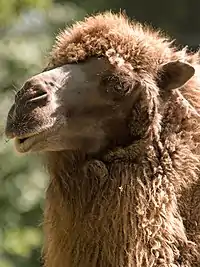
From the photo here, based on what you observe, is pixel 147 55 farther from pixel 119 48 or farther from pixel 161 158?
pixel 161 158

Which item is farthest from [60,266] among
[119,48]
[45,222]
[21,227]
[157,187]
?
[21,227]

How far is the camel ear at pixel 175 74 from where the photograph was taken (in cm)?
430

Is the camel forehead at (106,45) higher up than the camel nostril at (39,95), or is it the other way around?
the camel forehead at (106,45)

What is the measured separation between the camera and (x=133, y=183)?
424cm

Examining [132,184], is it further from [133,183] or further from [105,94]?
[105,94]

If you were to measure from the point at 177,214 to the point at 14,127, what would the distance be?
734 millimetres

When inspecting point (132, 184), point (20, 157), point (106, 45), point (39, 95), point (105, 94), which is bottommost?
point (132, 184)

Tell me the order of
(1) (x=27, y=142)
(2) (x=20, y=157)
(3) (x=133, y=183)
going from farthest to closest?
1. (2) (x=20, y=157)
2. (3) (x=133, y=183)
3. (1) (x=27, y=142)

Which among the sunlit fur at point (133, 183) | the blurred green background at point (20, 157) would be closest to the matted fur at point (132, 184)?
the sunlit fur at point (133, 183)

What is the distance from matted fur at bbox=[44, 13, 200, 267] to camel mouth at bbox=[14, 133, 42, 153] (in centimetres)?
20

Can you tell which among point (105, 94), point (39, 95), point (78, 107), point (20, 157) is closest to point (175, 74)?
point (105, 94)

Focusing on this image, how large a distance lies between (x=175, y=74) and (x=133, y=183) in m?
0.48

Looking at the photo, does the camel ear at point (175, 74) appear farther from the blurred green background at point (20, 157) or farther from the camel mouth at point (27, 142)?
the blurred green background at point (20, 157)

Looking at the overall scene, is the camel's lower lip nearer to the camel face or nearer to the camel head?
the camel face
